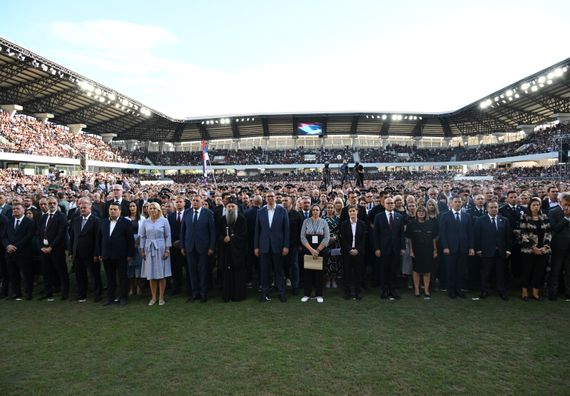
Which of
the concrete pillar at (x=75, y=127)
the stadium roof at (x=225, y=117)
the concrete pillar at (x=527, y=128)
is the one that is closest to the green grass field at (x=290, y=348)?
the stadium roof at (x=225, y=117)

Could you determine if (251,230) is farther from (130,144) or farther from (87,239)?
(130,144)

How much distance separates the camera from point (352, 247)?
21.0 feet

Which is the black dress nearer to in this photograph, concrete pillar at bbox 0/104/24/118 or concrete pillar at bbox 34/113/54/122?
concrete pillar at bbox 0/104/24/118

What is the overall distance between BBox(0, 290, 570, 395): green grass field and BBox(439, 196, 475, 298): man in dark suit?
1.32ft

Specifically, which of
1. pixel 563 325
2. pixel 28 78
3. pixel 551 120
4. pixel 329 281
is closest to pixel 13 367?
pixel 329 281

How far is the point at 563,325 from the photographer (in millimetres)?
5020

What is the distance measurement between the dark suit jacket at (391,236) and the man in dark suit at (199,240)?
119 inches

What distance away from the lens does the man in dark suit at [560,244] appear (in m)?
5.97

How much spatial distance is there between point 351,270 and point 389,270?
2.27 ft

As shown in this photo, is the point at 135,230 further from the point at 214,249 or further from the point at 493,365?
the point at 493,365

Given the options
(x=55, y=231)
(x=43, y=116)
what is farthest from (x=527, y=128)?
(x=43, y=116)

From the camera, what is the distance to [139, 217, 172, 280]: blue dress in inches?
244

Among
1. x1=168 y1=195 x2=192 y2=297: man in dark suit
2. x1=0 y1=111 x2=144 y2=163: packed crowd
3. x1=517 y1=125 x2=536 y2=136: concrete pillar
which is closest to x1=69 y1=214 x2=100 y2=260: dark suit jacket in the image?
x1=168 y1=195 x2=192 y2=297: man in dark suit

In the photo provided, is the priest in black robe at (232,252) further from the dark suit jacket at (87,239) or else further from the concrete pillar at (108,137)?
the concrete pillar at (108,137)
